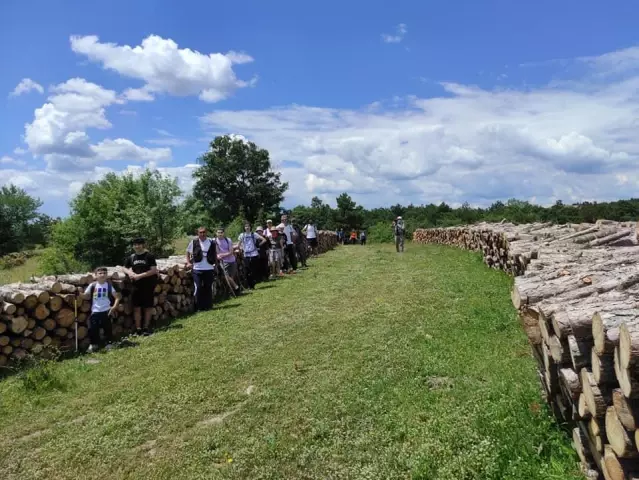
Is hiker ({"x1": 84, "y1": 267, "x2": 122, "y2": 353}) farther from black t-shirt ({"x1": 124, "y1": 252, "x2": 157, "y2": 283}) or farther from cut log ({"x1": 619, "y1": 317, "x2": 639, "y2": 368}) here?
cut log ({"x1": 619, "y1": 317, "x2": 639, "y2": 368})

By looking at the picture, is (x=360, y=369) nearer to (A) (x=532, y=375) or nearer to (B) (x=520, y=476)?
(A) (x=532, y=375)

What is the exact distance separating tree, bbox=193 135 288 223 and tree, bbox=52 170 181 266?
22.3 metres

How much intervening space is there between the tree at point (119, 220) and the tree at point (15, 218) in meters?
23.7

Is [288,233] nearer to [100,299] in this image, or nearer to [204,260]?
[204,260]

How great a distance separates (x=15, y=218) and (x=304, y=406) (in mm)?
74299

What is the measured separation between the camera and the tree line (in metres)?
31.7

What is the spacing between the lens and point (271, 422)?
5.00 metres

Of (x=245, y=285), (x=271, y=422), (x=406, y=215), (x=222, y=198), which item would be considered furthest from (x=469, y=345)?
(x=406, y=215)

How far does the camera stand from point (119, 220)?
34.0m

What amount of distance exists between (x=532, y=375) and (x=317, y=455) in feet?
7.83

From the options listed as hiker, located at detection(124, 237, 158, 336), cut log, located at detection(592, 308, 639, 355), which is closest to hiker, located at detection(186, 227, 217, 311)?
hiker, located at detection(124, 237, 158, 336)

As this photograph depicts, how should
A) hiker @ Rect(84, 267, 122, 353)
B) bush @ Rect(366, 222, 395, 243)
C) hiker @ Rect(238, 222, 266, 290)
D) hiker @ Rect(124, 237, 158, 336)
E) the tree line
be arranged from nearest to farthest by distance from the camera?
→ 1. hiker @ Rect(84, 267, 122, 353)
2. hiker @ Rect(124, 237, 158, 336)
3. hiker @ Rect(238, 222, 266, 290)
4. the tree line
5. bush @ Rect(366, 222, 395, 243)

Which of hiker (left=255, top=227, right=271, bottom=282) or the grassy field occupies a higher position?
hiker (left=255, top=227, right=271, bottom=282)

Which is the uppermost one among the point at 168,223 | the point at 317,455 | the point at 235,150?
the point at 235,150
